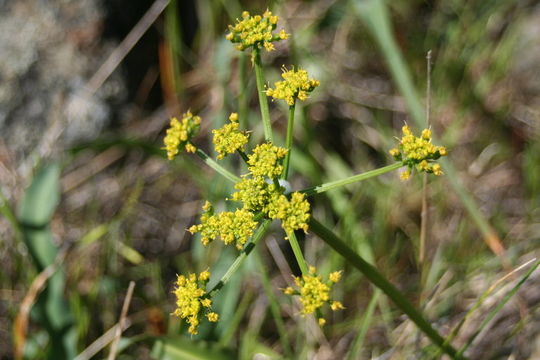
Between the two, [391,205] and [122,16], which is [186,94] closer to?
[122,16]

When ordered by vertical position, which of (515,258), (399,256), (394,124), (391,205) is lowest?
(515,258)

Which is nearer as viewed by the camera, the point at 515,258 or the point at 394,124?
the point at 515,258

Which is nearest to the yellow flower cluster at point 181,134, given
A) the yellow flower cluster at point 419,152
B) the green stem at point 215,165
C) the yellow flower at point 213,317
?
the green stem at point 215,165

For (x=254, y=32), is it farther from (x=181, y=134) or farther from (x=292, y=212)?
(x=292, y=212)

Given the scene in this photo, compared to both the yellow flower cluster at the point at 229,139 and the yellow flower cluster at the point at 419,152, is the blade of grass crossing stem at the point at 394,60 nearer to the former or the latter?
the yellow flower cluster at the point at 419,152

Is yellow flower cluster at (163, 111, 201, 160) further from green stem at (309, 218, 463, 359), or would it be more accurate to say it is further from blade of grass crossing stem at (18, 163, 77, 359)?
blade of grass crossing stem at (18, 163, 77, 359)

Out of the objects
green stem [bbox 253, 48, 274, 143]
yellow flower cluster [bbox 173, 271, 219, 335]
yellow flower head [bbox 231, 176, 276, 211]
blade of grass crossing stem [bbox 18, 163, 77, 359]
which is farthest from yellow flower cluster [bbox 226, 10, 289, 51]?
blade of grass crossing stem [bbox 18, 163, 77, 359]

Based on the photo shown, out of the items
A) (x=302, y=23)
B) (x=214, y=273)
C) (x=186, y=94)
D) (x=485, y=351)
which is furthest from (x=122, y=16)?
(x=485, y=351)

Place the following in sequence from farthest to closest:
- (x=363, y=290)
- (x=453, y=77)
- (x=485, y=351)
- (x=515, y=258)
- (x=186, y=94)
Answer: (x=186, y=94)
(x=453, y=77)
(x=363, y=290)
(x=515, y=258)
(x=485, y=351)
